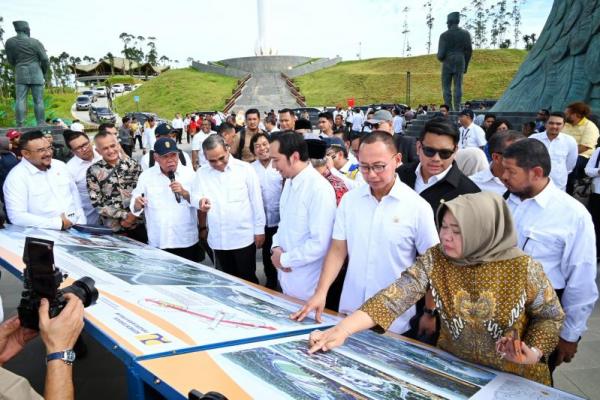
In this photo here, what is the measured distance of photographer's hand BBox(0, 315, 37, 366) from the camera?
5.61 feet

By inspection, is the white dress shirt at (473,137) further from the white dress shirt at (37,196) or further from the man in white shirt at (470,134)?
the white dress shirt at (37,196)

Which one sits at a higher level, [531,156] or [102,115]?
[102,115]

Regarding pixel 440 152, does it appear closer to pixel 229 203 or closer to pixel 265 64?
pixel 229 203

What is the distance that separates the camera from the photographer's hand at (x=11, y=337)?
67.3 inches

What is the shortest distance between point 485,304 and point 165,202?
2.73 meters

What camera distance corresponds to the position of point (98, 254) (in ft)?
9.61

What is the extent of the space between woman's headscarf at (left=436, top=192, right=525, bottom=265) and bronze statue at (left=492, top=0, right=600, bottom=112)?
10.8 metres

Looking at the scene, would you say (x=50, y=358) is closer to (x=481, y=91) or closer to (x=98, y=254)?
(x=98, y=254)

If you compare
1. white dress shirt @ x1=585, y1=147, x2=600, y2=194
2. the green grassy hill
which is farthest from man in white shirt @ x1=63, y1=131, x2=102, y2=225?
the green grassy hill

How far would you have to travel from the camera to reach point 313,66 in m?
53.0

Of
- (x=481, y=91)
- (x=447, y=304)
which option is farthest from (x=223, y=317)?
(x=481, y=91)

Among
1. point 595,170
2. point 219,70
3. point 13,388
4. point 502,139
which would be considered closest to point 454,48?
point 595,170

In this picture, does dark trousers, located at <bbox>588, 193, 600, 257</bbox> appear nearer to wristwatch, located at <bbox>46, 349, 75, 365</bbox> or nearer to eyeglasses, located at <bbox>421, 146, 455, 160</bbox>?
eyeglasses, located at <bbox>421, 146, 455, 160</bbox>

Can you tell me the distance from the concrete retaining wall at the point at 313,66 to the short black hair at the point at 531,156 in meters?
50.1
